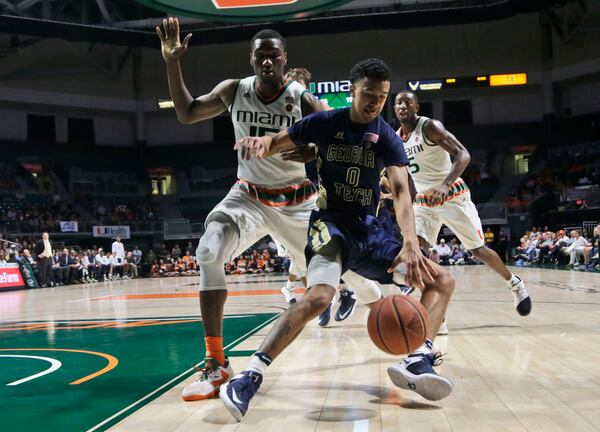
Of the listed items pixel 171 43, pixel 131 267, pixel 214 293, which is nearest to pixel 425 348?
pixel 214 293

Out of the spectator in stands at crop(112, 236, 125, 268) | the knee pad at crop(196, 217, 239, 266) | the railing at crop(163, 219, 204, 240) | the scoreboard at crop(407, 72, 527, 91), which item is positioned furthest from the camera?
the scoreboard at crop(407, 72, 527, 91)

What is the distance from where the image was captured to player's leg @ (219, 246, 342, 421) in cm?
289

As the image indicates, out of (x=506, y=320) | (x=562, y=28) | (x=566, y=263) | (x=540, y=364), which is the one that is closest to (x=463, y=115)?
(x=562, y=28)

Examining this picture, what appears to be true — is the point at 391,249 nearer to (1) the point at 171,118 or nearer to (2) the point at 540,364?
(2) the point at 540,364

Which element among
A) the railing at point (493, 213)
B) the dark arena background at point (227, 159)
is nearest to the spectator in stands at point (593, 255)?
the dark arena background at point (227, 159)

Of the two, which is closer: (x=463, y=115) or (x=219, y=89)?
(x=219, y=89)

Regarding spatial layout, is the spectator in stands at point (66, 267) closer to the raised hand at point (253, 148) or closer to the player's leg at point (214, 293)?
the player's leg at point (214, 293)

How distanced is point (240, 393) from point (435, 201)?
360cm

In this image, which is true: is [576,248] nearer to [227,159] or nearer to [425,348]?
[425,348]

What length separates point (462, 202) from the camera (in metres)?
6.15

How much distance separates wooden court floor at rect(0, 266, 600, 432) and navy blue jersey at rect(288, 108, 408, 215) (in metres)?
1.13

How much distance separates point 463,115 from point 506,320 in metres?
27.2

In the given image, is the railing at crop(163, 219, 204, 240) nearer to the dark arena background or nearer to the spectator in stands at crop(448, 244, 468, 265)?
the dark arena background

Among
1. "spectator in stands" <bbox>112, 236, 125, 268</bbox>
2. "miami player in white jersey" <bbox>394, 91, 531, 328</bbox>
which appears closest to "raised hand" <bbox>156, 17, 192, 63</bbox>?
"miami player in white jersey" <bbox>394, 91, 531, 328</bbox>
